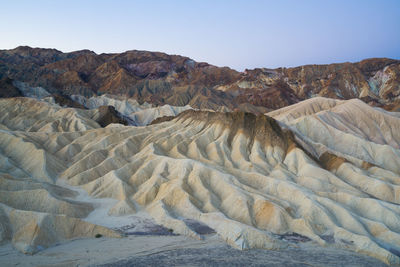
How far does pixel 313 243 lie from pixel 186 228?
10.1m

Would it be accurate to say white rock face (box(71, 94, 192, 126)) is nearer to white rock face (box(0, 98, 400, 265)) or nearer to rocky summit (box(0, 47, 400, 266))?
rocky summit (box(0, 47, 400, 266))

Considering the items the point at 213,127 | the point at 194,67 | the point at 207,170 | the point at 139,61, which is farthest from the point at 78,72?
the point at 207,170

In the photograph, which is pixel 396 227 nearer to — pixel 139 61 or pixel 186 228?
pixel 186 228

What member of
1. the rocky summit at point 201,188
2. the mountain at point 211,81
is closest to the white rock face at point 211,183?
the rocky summit at point 201,188

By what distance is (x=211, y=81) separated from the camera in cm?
17512

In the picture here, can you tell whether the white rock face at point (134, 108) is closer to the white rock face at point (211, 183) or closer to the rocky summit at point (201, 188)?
the rocky summit at point (201, 188)

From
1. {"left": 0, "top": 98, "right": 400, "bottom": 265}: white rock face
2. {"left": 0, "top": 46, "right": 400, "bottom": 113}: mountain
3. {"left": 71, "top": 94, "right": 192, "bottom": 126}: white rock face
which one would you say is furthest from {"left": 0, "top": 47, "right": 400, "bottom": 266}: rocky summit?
{"left": 0, "top": 46, "right": 400, "bottom": 113}: mountain

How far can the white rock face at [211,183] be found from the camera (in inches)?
1144

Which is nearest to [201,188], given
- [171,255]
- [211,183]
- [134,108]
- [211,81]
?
[211,183]

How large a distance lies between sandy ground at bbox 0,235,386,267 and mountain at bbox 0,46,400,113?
101663mm

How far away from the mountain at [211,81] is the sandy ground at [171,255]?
334ft

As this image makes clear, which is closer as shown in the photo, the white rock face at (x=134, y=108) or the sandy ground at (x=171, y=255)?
the sandy ground at (x=171, y=255)

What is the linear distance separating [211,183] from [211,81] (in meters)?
140

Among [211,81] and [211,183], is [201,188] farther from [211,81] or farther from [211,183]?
[211,81]
